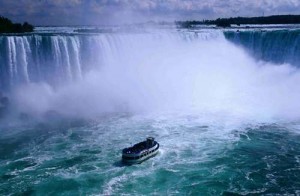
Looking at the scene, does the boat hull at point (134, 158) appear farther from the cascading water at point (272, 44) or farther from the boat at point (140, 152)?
the cascading water at point (272, 44)

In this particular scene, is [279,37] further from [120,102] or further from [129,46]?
[120,102]

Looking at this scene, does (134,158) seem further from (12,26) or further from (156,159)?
(12,26)

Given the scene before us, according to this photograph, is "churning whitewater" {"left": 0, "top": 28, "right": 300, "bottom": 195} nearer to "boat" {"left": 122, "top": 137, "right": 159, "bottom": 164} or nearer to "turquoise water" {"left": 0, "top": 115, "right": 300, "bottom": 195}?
"turquoise water" {"left": 0, "top": 115, "right": 300, "bottom": 195}

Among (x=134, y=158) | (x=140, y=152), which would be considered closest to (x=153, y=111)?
(x=140, y=152)

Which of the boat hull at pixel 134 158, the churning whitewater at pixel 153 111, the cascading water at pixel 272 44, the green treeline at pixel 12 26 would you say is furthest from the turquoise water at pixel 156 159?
the green treeline at pixel 12 26

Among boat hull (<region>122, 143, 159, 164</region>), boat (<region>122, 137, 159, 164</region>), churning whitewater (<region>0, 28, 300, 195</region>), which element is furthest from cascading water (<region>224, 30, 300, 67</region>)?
boat hull (<region>122, 143, 159, 164</region>)

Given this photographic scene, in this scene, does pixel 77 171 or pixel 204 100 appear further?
pixel 204 100

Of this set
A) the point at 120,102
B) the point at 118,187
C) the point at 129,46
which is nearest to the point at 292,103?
the point at 120,102
